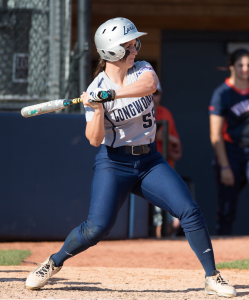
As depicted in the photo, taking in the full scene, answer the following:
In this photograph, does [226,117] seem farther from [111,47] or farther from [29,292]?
[29,292]

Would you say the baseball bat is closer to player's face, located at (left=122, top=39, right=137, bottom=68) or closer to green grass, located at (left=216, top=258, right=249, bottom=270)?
player's face, located at (left=122, top=39, right=137, bottom=68)

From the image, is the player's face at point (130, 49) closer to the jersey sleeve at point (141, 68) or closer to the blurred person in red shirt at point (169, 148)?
the jersey sleeve at point (141, 68)

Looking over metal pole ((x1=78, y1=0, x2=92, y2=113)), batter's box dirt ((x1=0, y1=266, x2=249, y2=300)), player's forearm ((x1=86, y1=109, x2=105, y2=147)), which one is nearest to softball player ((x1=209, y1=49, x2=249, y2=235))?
metal pole ((x1=78, y1=0, x2=92, y2=113))

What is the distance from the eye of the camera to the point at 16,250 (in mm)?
4895

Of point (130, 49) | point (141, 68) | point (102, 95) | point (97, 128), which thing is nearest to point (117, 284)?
point (97, 128)

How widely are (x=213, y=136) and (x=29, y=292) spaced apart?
3.14 m

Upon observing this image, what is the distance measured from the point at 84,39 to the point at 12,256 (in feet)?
8.26

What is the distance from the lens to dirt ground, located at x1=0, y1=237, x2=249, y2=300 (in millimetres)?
3109

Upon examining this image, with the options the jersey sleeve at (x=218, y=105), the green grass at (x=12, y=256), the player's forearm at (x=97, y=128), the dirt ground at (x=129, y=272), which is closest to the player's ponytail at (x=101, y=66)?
the player's forearm at (x=97, y=128)

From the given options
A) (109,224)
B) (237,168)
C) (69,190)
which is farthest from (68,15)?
(109,224)

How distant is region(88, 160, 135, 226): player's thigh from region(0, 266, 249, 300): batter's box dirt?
1.60 ft

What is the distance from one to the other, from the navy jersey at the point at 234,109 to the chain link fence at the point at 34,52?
1747mm

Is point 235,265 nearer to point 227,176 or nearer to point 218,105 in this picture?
point 227,176

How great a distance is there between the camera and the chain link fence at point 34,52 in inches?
214
